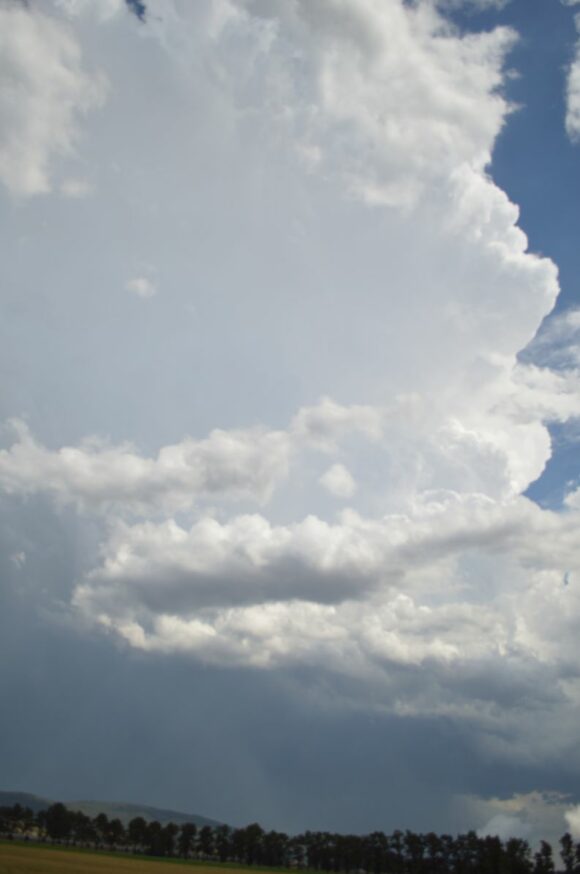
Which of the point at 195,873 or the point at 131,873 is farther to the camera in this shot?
the point at 195,873

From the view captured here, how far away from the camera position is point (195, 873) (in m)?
145

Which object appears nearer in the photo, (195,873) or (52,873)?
(52,873)

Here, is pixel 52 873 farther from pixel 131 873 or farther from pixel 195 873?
pixel 195 873

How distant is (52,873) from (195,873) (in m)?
69.7

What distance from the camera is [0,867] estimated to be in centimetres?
8556

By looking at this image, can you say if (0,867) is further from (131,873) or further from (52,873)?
(131,873)

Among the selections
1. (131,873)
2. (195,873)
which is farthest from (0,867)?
(195,873)

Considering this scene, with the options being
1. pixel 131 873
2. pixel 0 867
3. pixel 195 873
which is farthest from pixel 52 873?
pixel 195 873

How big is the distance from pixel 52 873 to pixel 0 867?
6.51 m

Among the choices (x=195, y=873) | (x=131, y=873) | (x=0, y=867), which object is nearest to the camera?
(x=0, y=867)

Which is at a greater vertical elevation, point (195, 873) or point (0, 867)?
point (0, 867)

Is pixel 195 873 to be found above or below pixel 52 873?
below

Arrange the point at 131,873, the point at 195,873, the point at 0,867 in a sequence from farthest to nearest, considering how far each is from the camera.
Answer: the point at 195,873, the point at 131,873, the point at 0,867

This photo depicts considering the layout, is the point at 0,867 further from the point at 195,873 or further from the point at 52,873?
the point at 195,873
